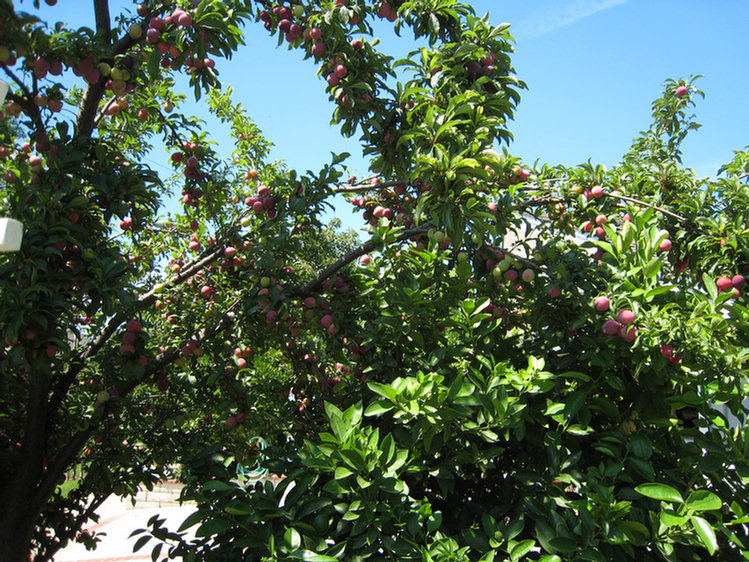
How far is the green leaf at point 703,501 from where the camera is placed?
1457 mm

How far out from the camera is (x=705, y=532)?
54.9 inches

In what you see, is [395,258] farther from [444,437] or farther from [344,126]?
[444,437]

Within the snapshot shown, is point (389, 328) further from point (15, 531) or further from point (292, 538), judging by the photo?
point (15, 531)

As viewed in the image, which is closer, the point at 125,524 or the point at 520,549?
the point at 520,549

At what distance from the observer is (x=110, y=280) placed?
185 cm

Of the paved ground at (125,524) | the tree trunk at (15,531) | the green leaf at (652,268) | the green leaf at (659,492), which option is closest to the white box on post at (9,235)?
the tree trunk at (15,531)

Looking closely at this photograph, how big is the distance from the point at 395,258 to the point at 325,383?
87 cm

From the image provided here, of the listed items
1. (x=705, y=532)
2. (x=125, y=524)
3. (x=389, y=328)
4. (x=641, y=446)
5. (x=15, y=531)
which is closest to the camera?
(x=705, y=532)

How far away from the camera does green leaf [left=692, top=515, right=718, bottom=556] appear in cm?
136

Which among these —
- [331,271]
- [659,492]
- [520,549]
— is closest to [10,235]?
[331,271]

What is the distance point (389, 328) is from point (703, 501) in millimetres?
1132

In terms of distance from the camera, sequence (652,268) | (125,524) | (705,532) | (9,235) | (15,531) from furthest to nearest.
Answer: (125,524) < (15,531) < (652,268) < (9,235) < (705,532)

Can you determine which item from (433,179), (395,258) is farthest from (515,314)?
(433,179)

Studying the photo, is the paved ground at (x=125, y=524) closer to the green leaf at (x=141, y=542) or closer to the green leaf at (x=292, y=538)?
the green leaf at (x=141, y=542)
